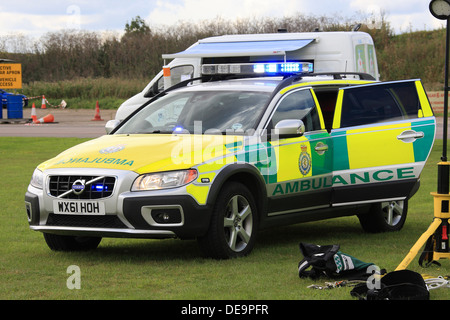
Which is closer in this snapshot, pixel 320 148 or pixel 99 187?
pixel 99 187

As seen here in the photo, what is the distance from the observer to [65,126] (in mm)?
32750

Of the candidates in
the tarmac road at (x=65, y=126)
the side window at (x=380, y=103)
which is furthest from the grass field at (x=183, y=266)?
the tarmac road at (x=65, y=126)

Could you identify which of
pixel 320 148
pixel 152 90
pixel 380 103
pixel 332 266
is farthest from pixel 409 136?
pixel 152 90

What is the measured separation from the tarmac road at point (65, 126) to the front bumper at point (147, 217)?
1861 centimetres

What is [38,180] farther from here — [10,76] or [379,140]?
[10,76]

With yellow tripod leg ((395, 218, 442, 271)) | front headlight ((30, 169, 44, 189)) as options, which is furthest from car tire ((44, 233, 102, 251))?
yellow tripod leg ((395, 218, 442, 271))

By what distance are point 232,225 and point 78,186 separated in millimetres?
1424

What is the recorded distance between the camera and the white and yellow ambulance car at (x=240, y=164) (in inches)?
303

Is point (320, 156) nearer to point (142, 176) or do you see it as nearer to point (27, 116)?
point (142, 176)

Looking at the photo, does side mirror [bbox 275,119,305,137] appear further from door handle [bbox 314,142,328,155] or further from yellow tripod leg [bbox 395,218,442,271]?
yellow tripod leg [bbox 395,218,442,271]

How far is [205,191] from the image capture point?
777 centimetres

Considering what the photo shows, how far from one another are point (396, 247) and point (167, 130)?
256 centimetres

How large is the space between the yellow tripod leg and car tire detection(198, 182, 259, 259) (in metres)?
1.64

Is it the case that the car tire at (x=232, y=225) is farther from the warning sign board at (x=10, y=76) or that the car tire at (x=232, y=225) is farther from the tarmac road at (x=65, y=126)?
the warning sign board at (x=10, y=76)
